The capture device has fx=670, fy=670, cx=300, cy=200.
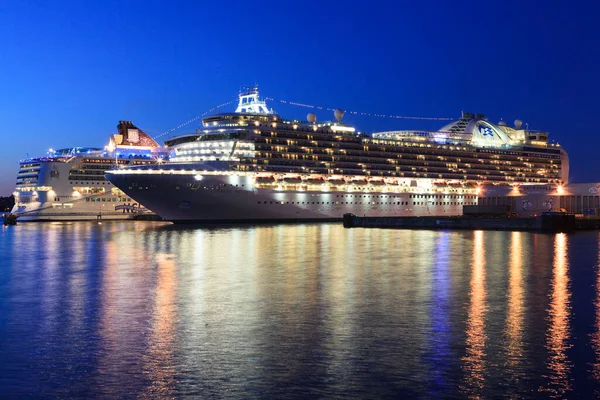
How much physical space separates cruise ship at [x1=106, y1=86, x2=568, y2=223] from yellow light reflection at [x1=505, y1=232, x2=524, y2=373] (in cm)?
4298

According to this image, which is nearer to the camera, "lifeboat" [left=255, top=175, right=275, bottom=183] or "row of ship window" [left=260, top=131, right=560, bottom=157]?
"lifeboat" [left=255, top=175, right=275, bottom=183]

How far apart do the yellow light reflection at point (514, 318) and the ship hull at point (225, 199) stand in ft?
138

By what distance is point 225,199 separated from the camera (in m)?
69.5

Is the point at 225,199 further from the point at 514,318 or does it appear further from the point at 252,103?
the point at 514,318

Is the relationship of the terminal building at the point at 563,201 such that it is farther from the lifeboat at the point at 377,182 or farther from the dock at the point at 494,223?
the lifeboat at the point at 377,182

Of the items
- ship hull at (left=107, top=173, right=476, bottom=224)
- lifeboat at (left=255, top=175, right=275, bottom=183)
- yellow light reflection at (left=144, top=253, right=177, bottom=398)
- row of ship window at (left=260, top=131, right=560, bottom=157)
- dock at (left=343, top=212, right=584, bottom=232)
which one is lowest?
yellow light reflection at (left=144, top=253, right=177, bottom=398)

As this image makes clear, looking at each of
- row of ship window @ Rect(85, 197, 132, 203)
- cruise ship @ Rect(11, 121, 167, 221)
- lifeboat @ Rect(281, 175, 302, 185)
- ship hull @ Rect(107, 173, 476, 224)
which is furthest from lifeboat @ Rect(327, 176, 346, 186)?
row of ship window @ Rect(85, 197, 132, 203)

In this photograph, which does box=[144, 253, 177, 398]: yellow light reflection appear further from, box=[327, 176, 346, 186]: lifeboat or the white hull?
the white hull

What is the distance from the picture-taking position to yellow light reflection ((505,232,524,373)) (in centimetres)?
1330

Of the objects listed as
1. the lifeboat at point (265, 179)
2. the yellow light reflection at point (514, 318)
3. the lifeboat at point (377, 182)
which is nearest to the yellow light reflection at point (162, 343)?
the yellow light reflection at point (514, 318)

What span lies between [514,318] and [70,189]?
314 feet

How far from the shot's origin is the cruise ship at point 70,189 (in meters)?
102

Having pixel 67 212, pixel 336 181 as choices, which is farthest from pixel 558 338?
pixel 67 212

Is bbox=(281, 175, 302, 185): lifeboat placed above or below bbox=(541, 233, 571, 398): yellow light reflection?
above
